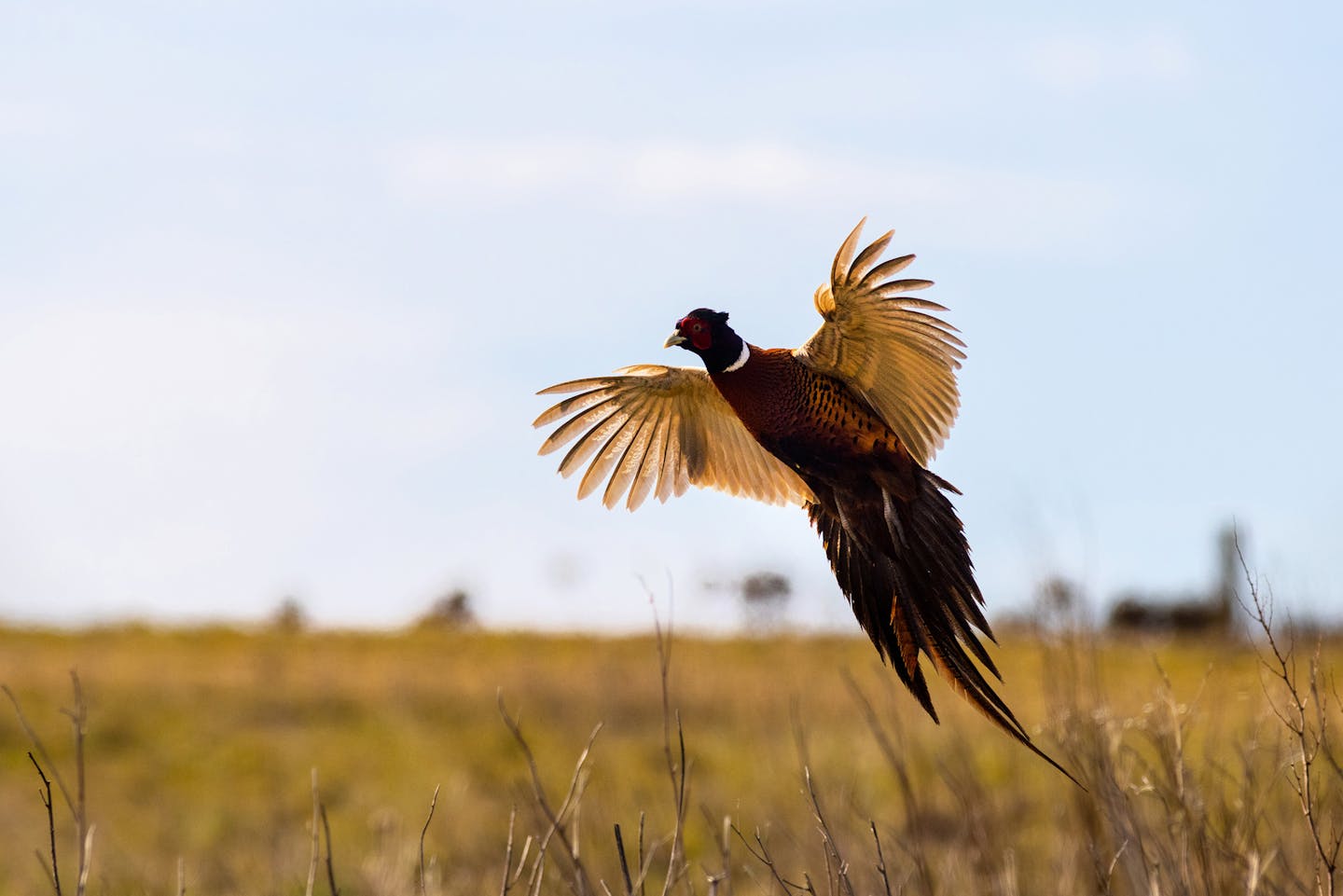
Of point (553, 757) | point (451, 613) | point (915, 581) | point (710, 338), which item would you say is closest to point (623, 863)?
point (915, 581)

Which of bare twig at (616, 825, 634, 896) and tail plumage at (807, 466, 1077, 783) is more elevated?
tail plumage at (807, 466, 1077, 783)

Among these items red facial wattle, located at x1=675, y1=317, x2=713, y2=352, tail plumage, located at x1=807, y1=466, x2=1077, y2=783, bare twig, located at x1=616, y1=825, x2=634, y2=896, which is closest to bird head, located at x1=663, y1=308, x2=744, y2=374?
red facial wattle, located at x1=675, y1=317, x2=713, y2=352

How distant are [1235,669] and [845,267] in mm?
16995

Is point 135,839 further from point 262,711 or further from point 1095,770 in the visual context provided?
point 1095,770

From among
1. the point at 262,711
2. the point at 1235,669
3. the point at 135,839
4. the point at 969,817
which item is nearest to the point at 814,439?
the point at 969,817

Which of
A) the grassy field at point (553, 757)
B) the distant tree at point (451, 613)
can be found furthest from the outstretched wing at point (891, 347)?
the distant tree at point (451, 613)

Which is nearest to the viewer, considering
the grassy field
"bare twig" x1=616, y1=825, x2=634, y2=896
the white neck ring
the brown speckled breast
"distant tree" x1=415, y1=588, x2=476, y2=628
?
"bare twig" x1=616, y1=825, x2=634, y2=896

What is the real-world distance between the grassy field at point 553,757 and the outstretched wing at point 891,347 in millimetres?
1202

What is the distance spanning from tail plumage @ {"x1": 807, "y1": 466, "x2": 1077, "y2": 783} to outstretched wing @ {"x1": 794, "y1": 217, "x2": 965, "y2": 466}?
0.27 meters

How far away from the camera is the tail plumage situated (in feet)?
7.66

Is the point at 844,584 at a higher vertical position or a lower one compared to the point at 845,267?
lower

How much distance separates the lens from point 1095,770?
12.4 feet

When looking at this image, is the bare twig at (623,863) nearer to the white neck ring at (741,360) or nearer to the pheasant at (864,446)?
the pheasant at (864,446)

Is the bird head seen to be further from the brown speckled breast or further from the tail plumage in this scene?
the tail plumage
